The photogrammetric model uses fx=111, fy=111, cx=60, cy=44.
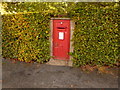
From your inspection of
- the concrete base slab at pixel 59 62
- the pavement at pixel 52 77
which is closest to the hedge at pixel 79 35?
the concrete base slab at pixel 59 62

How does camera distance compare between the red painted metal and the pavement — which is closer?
the pavement

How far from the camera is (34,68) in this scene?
16.3 ft

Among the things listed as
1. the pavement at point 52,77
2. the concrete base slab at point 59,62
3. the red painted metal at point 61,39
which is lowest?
the pavement at point 52,77

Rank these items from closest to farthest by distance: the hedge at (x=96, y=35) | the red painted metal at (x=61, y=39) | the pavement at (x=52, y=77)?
the pavement at (x=52, y=77) < the hedge at (x=96, y=35) < the red painted metal at (x=61, y=39)

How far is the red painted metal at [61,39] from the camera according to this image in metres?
5.20

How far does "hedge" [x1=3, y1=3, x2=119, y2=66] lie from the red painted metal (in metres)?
0.34

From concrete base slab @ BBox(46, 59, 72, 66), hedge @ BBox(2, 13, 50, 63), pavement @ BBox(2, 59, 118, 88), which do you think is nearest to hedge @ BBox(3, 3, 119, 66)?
hedge @ BBox(2, 13, 50, 63)

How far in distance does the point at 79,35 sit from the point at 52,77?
6.85 feet

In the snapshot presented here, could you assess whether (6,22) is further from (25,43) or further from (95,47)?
(95,47)

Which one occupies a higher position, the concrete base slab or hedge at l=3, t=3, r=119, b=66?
hedge at l=3, t=3, r=119, b=66

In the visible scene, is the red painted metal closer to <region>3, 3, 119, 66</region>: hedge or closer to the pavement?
<region>3, 3, 119, 66</region>: hedge

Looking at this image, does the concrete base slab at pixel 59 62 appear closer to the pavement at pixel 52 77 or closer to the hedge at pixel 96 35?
the pavement at pixel 52 77

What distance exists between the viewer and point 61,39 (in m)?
5.34

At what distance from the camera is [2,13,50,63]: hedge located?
17.3 ft
